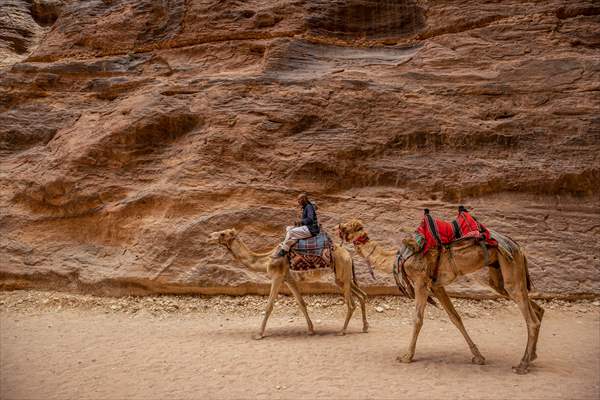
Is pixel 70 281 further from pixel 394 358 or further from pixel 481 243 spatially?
pixel 481 243

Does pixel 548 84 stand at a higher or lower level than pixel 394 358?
higher

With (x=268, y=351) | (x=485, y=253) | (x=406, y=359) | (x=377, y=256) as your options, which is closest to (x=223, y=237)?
(x=268, y=351)

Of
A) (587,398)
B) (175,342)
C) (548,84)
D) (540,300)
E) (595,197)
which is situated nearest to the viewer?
(587,398)

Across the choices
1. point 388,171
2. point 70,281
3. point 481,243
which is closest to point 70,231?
point 70,281

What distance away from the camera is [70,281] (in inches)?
480

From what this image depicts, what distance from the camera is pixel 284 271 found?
9.25 metres

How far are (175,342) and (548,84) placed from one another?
11867mm

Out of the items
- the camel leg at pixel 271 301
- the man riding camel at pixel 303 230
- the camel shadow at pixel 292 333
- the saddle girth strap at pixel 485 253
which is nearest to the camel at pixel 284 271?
the camel leg at pixel 271 301

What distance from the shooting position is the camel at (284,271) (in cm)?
907

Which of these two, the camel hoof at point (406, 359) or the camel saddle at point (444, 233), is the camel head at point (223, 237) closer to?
the camel saddle at point (444, 233)

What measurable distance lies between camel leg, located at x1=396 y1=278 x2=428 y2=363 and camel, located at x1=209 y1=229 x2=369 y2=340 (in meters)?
2.02

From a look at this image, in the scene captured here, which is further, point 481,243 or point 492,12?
point 492,12

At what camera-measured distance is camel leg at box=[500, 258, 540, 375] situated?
22.3 feet

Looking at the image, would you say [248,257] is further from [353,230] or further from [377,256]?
[377,256]
